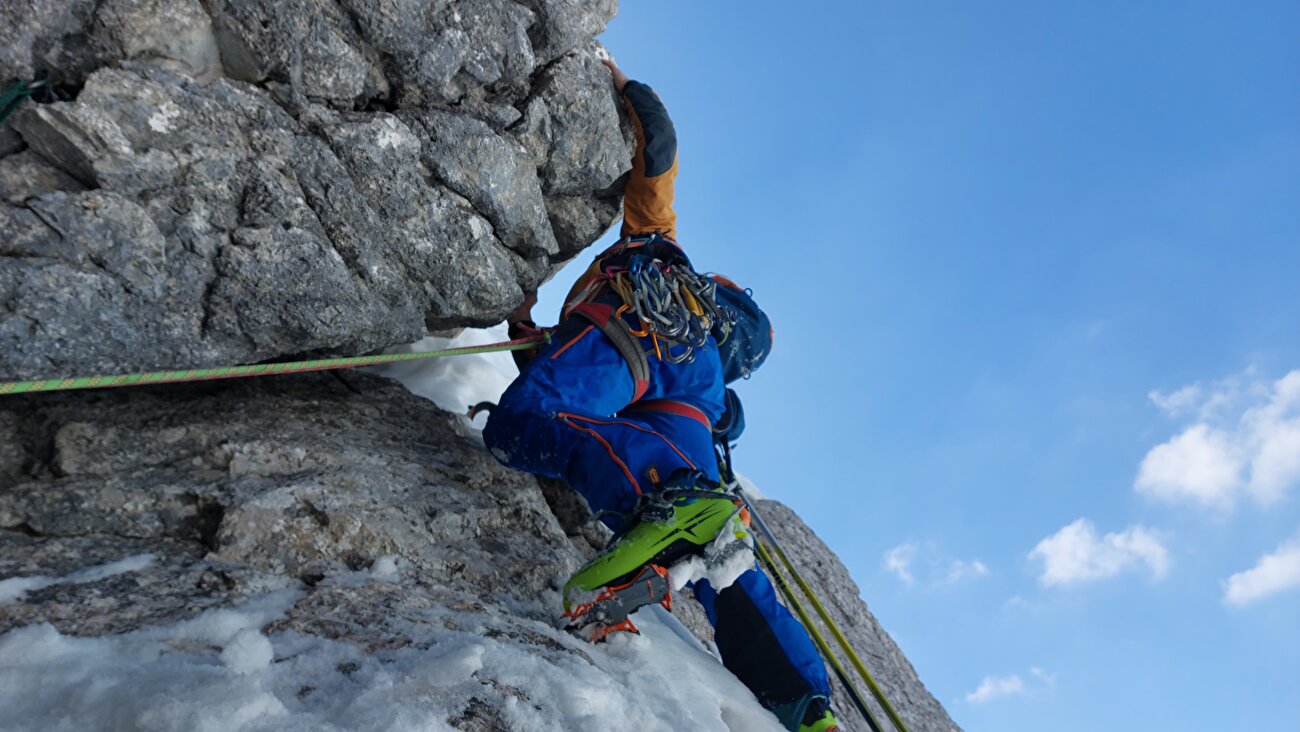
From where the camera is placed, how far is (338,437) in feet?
11.1

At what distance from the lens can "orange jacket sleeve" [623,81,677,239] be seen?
480 centimetres

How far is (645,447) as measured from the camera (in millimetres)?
3008

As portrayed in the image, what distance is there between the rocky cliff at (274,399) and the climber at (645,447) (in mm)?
228

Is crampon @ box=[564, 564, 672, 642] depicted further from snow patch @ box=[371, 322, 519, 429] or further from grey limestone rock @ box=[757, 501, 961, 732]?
grey limestone rock @ box=[757, 501, 961, 732]

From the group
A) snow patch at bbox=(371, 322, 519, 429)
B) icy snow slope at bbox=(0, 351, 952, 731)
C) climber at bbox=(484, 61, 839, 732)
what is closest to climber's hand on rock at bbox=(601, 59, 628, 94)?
climber at bbox=(484, 61, 839, 732)

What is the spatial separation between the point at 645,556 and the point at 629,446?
1.59ft

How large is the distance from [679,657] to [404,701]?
1.30 metres

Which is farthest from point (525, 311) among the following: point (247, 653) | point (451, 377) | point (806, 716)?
point (247, 653)

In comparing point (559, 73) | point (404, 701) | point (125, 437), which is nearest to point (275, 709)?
point (404, 701)

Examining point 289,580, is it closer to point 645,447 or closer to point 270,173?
point 645,447

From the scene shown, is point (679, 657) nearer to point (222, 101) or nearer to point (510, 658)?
point (510, 658)

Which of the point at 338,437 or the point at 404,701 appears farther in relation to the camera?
the point at 338,437

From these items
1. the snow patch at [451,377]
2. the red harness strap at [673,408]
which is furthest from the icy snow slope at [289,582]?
the snow patch at [451,377]

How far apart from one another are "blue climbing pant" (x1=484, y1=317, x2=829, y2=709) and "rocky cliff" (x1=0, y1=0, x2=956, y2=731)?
21 centimetres
